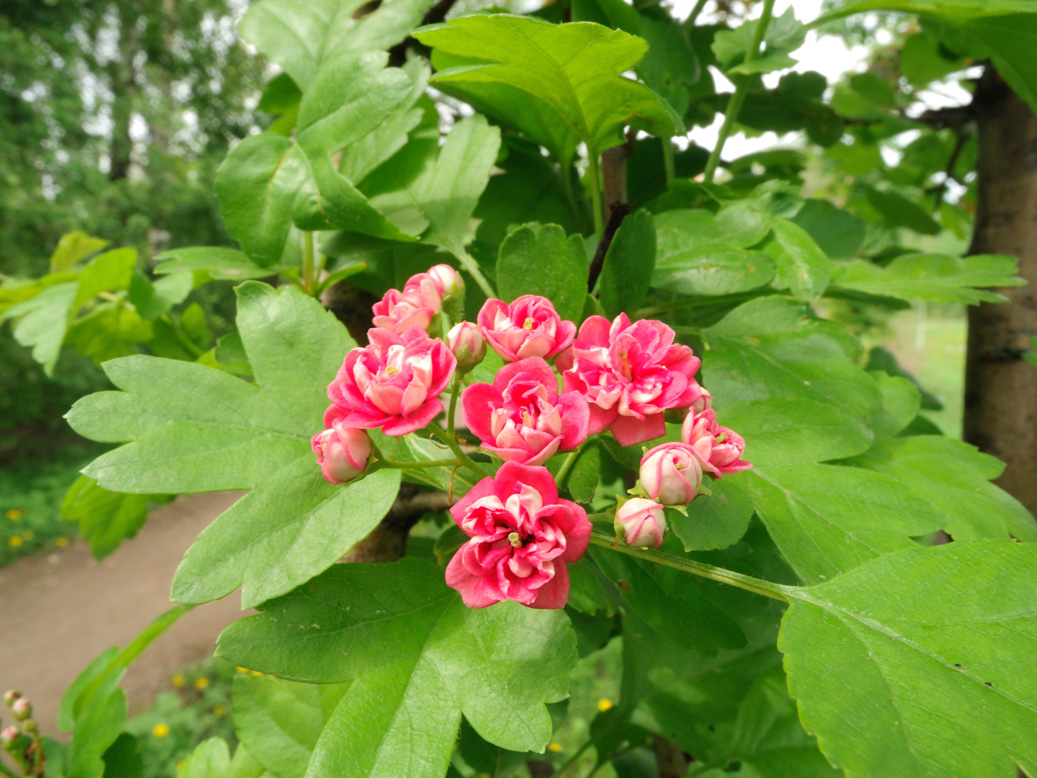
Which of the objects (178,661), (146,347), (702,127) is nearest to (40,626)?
(178,661)

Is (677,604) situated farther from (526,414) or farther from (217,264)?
(217,264)

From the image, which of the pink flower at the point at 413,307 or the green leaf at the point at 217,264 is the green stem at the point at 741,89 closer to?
the pink flower at the point at 413,307

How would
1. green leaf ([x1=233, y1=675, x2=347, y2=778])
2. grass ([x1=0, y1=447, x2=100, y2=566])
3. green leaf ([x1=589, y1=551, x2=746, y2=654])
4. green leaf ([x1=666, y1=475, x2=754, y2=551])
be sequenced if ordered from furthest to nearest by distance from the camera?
grass ([x1=0, y1=447, x2=100, y2=566])
green leaf ([x1=233, y1=675, x2=347, y2=778])
green leaf ([x1=589, y1=551, x2=746, y2=654])
green leaf ([x1=666, y1=475, x2=754, y2=551])

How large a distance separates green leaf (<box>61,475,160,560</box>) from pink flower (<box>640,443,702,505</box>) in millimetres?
1006

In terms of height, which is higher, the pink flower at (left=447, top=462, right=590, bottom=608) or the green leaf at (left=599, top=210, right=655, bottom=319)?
the green leaf at (left=599, top=210, right=655, bottom=319)

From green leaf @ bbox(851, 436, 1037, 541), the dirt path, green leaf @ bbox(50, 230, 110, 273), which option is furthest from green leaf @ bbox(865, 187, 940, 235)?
the dirt path

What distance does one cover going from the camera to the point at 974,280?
2.96 feet

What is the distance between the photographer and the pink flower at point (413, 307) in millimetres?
560

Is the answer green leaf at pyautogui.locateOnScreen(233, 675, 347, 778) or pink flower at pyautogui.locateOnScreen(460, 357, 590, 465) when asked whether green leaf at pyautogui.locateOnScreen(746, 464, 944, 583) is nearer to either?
pink flower at pyautogui.locateOnScreen(460, 357, 590, 465)

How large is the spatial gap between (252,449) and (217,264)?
364mm

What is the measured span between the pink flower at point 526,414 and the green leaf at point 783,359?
27 centimetres

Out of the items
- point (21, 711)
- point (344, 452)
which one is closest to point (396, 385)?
point (344, 452)

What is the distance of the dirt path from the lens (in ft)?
14.1

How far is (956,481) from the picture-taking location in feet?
2.47
